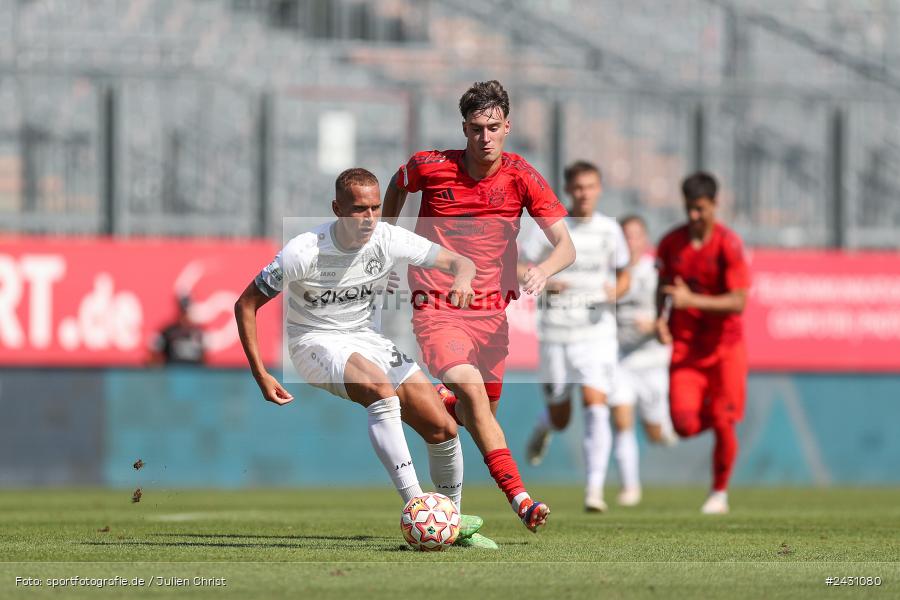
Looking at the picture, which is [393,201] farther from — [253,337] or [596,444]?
[596,444]

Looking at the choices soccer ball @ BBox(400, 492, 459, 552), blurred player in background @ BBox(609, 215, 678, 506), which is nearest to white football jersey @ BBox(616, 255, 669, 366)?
blurred player in background @ BBox(609, 215, 678, 506)

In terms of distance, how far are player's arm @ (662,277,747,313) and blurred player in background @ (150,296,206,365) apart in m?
6.15

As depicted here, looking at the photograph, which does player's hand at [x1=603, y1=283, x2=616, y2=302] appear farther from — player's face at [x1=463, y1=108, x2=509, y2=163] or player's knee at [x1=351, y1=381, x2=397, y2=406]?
player's knee at [x1=351, y1=381, x2=397, y2=406]

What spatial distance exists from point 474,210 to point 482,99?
1.88ft

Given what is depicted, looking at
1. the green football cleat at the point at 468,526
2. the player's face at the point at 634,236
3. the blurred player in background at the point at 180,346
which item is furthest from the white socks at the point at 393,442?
the blurred player in background at the point at 180,346

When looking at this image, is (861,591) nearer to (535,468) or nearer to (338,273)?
(338,273)

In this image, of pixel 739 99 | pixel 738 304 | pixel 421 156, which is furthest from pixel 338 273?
pixel 739 99

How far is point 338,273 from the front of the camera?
24.5 feet

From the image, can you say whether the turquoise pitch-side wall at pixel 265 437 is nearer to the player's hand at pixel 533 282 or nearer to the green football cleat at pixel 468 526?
the green football cleat at pixel 468 526

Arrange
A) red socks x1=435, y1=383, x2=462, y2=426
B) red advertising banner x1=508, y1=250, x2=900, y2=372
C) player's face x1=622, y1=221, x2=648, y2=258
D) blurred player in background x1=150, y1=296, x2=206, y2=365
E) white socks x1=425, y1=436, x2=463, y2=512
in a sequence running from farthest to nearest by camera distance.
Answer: red advertising banner x1=508, y1=250, x2=900, y2=372 → blurred player in background x1=150, y1=296, x2=206, y2=365 → player's face x1=622, y1=221, x2=648, y2=258 → red socks x1=435, y1=383, x2=462, y2=426 → white socks x1=425, y1=436, x2=463, y2=512

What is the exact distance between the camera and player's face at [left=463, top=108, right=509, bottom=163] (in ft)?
25.1

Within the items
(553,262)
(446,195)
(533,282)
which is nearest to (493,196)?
(446,195)

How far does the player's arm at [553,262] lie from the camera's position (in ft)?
23.5

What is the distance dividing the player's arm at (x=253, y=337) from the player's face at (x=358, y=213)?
466 millimetres
